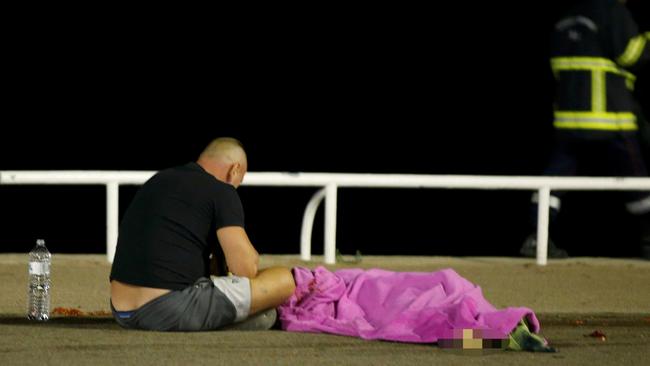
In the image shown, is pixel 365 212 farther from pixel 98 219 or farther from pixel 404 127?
pixel 98 219

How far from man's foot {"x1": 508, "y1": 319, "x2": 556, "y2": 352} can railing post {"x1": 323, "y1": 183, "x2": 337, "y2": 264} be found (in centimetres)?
419

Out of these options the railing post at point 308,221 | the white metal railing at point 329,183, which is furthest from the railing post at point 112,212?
the railing post at point 308,221

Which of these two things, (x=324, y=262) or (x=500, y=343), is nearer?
(x=500, y=343)

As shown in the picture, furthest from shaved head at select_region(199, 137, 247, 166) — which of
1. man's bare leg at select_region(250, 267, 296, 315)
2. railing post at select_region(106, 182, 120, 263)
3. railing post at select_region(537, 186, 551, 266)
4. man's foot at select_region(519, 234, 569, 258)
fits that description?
man's foot at select_region(519, 234, 569, 258)

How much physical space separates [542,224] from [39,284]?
4.50 m

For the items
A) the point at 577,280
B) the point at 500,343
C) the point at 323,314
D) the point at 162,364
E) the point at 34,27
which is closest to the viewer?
the point at 162,364

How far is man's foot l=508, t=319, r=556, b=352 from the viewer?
358 inches

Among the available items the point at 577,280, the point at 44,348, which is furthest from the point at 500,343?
the point at 577,280

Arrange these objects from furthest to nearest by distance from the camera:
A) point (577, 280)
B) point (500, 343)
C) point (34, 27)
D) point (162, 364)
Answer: point (34, 27) < point (577, 280) < point (500, 343) < point (162, 364)

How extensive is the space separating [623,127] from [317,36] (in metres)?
9.40

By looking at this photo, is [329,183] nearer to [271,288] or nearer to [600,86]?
[600,86]

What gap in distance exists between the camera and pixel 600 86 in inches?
539

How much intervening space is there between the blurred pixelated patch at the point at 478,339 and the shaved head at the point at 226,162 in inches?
58.0

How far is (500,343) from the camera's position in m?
9.12
